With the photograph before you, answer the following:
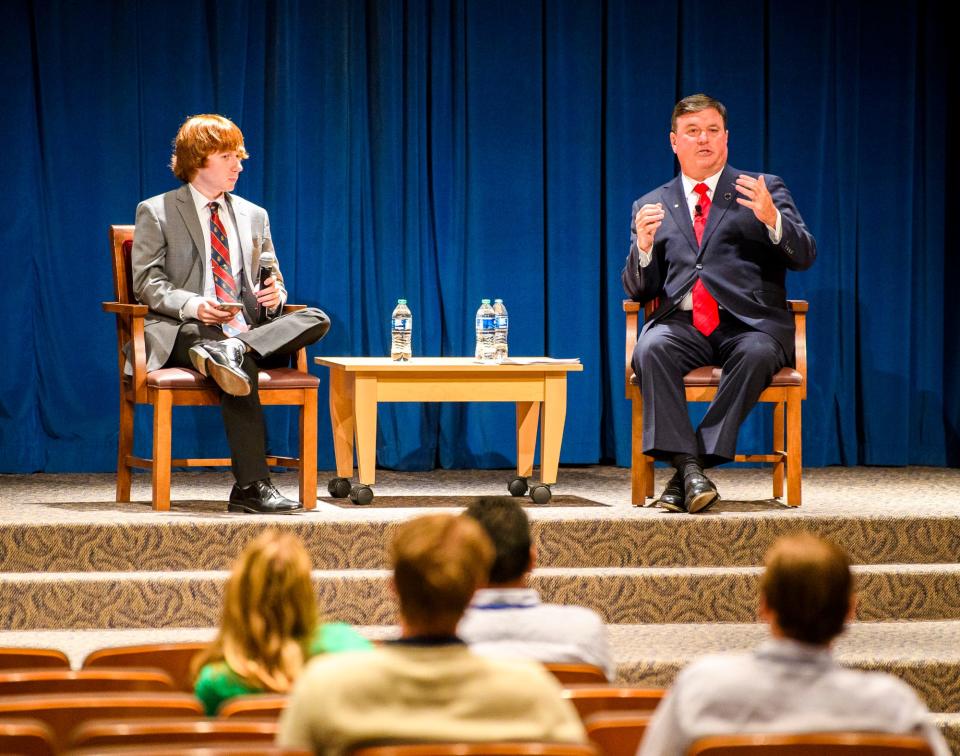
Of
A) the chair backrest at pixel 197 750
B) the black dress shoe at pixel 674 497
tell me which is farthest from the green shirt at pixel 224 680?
the black dress shoe at pixel 674 497

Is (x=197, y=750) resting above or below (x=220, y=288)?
below

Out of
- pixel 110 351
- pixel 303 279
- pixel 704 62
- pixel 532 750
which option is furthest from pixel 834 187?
pixel 532 750

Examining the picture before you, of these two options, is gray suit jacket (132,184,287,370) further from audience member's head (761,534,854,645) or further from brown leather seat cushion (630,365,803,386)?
audience member's head (761,534,854,645)

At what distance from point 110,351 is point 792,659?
14.1ft

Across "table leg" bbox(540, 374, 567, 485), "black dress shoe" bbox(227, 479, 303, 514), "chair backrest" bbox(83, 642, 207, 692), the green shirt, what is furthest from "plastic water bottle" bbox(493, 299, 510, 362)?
the green shirt

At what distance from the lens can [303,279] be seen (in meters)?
5.78

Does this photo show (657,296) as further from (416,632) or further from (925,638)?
(416,632)

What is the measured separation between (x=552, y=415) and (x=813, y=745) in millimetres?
3114

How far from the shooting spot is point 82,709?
1.78 metres

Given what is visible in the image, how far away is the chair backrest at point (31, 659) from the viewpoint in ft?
7.36

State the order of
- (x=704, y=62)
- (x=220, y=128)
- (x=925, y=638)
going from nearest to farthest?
(x=925, y=638), (x=220, y=128), (x=704, y=62)

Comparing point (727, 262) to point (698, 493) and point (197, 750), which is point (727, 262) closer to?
point (698, 493)

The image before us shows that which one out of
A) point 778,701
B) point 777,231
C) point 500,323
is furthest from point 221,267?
point 778,701

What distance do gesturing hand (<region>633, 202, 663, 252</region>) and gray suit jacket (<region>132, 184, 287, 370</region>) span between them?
1243 millimetres
